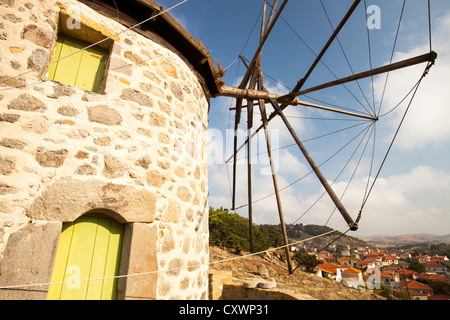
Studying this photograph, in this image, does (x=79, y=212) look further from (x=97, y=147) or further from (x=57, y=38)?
(x=57, y=38)

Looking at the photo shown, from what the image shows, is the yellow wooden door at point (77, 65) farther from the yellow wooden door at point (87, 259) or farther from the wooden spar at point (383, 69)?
the wooden spar at point (383, 69)

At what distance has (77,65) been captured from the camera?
2.35 m

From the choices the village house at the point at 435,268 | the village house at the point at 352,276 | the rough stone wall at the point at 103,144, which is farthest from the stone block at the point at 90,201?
the village house at the point at 435,268

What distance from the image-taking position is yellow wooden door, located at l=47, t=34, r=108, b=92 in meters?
2.22

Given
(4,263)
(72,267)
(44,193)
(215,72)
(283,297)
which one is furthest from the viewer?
(283,297)

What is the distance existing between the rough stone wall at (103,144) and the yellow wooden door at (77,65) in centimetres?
14

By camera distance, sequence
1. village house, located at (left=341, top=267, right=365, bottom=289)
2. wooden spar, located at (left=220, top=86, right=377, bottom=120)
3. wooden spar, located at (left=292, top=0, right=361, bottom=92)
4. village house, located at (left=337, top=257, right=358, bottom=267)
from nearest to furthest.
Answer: wooden spar, located at (left=292, top=0, right=361, bottom=92)
wooden spar, located at (left=220, top=86, right=377, bottom=120)
village house, located at (left=341, top=267, right=365, bottom=289)
village house, located at (left=337, top=257, right=358, bottom=267)

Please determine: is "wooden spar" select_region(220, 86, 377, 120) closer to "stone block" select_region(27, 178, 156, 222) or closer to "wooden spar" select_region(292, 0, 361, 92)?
"wooden spar" select_region(292, 0, 361, 92)

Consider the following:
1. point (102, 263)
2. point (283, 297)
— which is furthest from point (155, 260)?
point (283, 297)

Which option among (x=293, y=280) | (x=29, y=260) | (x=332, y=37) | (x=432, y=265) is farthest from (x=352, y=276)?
(x=29, y=260)

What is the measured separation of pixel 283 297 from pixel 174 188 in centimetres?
472

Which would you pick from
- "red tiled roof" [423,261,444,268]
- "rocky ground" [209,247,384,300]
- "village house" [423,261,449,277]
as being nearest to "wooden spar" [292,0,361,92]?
"rocky ground" [209,247,384,300]

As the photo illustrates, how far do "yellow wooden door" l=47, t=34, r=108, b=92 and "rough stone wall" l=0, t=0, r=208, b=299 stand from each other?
0.14m
